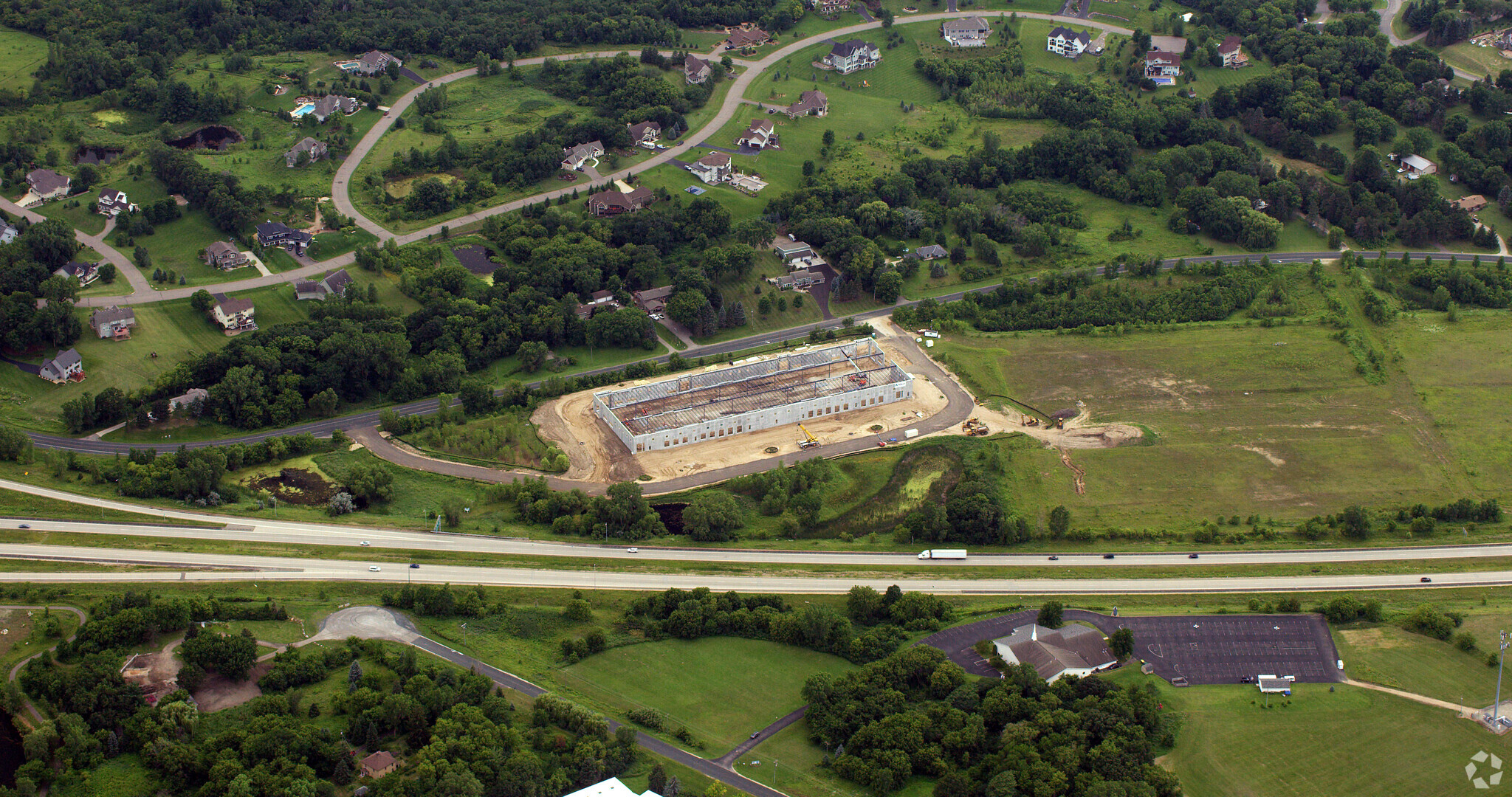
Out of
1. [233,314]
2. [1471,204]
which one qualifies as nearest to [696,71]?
[233,314]

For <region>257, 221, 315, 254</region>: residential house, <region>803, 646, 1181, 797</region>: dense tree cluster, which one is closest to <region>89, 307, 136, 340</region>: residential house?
<region>257, 221, 315, 254</region>: residential house

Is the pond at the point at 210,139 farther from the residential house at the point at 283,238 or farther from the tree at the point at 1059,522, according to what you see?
the tree at the point at 1059,522

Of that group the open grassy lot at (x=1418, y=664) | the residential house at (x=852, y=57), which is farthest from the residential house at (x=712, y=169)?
the open grassy lot at (x=1418, y=664)

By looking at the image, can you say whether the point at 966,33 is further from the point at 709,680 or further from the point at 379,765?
the point at 379,765

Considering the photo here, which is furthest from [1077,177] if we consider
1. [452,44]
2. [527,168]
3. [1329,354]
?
[452,44]

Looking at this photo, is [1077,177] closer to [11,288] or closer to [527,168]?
[527,168]

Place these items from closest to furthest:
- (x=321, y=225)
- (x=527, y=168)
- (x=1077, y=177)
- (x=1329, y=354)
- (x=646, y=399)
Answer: (x=646, y=399)
(x=1329, y=354)
(x=321, y=225)
(x=527, y=168)
(x=1077, y=177)
